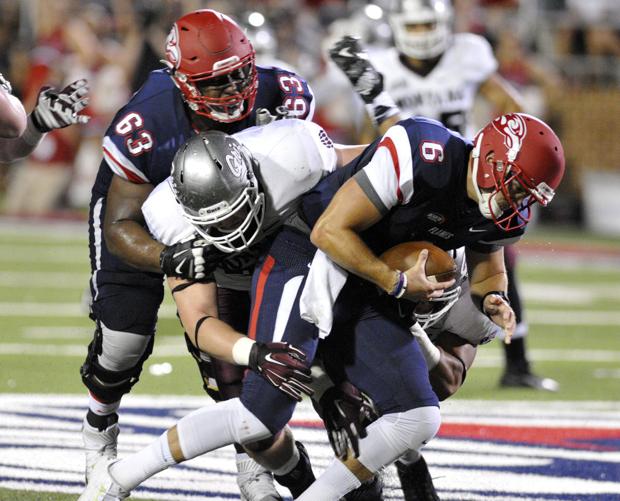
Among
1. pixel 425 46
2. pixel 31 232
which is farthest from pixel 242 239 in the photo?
pixel 31 232

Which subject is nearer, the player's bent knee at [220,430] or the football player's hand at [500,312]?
the player's bent knee at [220,430]

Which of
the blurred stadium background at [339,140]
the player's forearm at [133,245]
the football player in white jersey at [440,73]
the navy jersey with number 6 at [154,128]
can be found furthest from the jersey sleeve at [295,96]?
the football player in white jersey at [440,73]

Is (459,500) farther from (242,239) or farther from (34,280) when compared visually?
(34,280)

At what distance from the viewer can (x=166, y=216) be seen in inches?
179

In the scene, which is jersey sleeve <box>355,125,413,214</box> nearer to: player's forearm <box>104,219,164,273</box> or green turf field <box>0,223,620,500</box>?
player's forearm <box>104,219,164,273</box>

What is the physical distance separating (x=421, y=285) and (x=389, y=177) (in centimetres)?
35

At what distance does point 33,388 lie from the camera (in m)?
6.86

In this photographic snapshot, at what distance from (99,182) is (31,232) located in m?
9.37

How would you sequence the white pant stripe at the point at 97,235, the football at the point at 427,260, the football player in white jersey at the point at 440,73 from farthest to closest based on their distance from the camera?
the football player in white jersey at the point at 440,73, the white pant stripe at the point at 97,235, the football at the point at 427,260

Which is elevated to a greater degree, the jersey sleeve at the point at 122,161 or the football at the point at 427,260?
the football at the point at 427,260

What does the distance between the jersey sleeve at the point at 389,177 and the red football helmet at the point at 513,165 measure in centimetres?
22

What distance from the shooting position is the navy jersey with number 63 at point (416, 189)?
4.22m

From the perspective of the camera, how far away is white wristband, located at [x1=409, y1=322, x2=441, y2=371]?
457cm

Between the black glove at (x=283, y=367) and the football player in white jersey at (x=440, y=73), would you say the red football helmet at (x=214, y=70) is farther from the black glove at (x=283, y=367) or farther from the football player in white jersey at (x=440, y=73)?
the football player in white jersey at (x=440, y=73)
